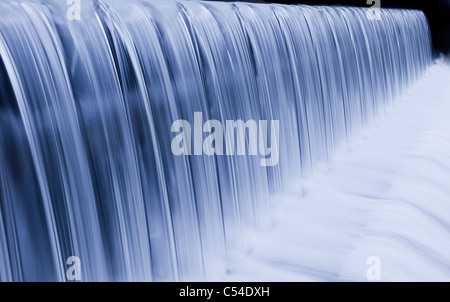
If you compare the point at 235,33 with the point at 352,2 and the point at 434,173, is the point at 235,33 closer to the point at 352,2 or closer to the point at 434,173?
the point at 434,173

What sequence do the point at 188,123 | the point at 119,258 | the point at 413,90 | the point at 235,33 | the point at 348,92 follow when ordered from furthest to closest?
the point at 413,90, the point at 348,92, the point at 235,33, the point at 188,123, the point at 119,258

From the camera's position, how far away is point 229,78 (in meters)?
2.44

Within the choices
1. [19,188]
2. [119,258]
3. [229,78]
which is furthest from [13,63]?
[229,78]

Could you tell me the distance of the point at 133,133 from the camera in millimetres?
1757

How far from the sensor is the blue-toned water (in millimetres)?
1397

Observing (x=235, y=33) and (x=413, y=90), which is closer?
(x=235, y=33)

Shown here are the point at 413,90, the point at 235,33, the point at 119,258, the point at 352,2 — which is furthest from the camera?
the point at 352,2

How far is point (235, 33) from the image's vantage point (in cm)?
258

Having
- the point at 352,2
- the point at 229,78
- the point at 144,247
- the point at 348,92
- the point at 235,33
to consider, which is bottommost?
the point at 144,247

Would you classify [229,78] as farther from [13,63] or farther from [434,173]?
[434,173]

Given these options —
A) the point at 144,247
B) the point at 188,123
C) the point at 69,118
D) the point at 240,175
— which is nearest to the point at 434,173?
the point at 240,175

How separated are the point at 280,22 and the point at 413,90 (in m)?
4.18

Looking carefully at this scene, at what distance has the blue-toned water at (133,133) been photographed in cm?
140

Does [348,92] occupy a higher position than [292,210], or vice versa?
[348,92]
